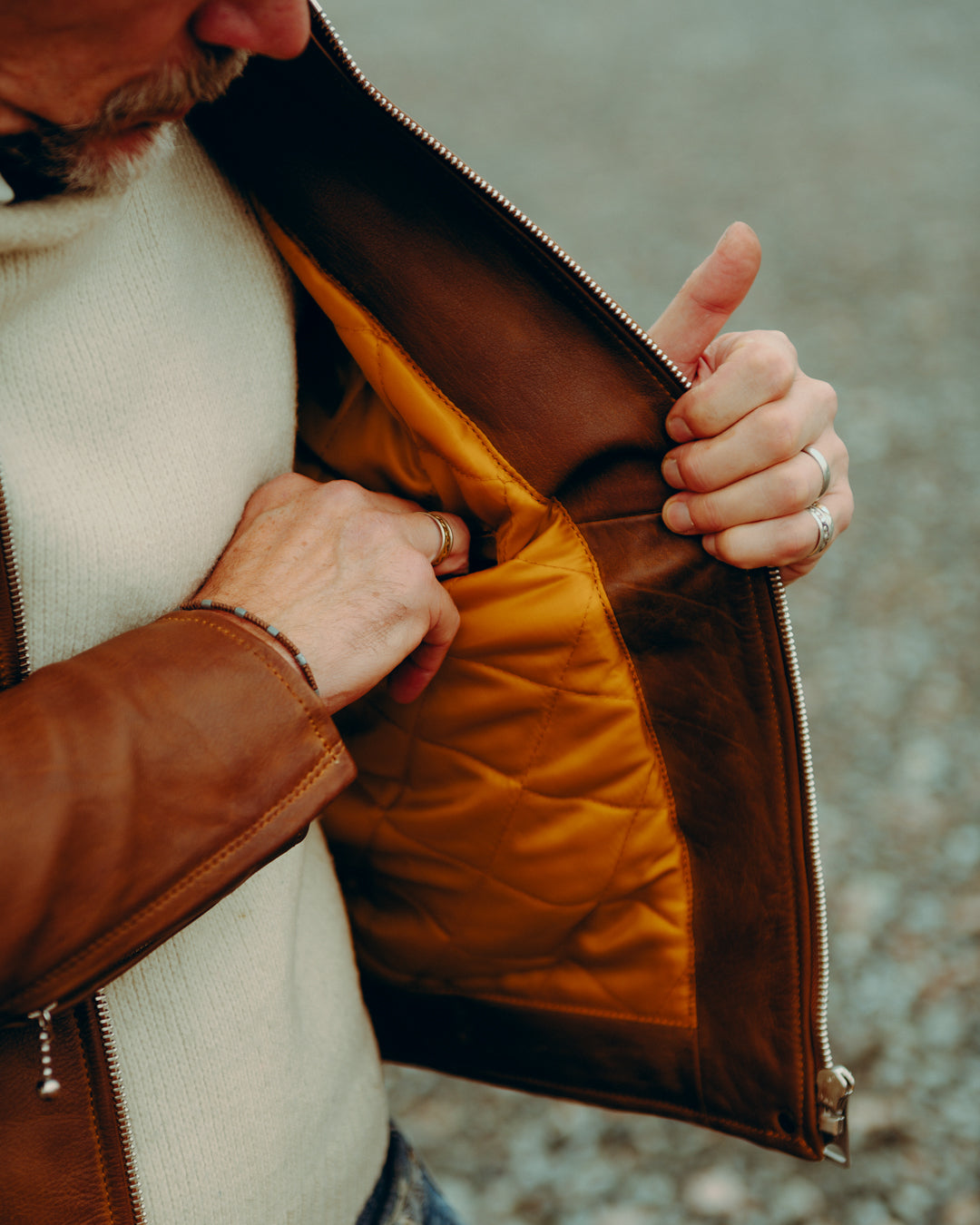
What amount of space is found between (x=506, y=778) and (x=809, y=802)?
1.17ft

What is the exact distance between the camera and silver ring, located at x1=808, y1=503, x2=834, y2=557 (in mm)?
1124

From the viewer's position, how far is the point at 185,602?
108cm

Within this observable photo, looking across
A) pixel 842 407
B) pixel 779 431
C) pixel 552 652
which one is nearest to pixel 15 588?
pixel 552 652

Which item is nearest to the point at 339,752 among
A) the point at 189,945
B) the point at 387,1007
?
the point at 189,945

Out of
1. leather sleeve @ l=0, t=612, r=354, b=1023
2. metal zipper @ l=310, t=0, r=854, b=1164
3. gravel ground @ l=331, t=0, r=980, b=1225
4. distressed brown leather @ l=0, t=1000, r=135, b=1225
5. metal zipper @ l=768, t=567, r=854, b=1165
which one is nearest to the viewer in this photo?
leather sleeve @ l=0, t=612, r=354, b=1023

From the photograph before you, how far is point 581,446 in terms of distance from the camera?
108 centimetres

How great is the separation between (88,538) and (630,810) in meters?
0.69

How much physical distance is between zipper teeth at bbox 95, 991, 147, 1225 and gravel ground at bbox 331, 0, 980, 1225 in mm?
1785

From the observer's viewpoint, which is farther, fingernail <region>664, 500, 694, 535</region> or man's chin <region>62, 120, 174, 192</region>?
fingernail <region>664, 500, 694, 535</region>

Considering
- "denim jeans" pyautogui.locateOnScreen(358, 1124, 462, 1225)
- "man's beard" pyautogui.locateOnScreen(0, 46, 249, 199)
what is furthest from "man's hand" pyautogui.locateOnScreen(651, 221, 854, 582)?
"denim jeans" pyautogui.locateOnScreen(358, 1124, 462, 1225)

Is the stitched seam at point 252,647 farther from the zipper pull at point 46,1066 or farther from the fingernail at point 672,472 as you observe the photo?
the fingernail at point 672,472

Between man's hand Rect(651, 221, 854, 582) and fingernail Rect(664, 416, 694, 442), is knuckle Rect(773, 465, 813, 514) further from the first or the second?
fingernail Rect(664, 416, 694, 442)

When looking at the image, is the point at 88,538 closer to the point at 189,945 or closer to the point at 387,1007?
the point at 189,945

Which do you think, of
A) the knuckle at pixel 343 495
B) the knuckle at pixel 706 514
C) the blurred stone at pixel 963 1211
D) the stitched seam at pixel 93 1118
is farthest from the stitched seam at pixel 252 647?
the blurred stone at pixel 963 1211
